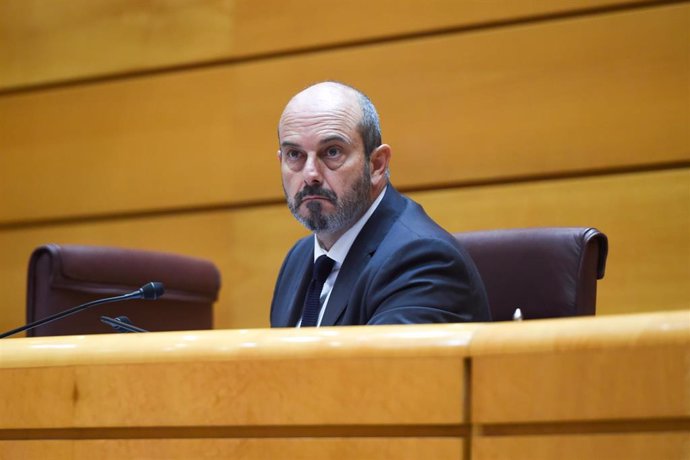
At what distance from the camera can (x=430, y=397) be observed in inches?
27.9

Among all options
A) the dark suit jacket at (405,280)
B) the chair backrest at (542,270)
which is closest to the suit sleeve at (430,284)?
the dark suit jacket at (405,280)

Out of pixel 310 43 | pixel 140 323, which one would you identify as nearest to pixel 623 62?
pixel 310 43

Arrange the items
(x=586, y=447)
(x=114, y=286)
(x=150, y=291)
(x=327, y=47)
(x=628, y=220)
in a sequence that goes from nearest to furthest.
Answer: (x=586, y=447) < (x=150, y=291) < (x=114, y=286) < (x=628, y=220) < (x=327, y=47)

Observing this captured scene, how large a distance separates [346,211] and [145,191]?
1.03 metres

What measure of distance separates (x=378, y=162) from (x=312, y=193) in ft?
0.45

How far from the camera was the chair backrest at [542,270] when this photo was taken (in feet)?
4.70

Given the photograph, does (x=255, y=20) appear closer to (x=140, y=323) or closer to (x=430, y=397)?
(x=140, y=323)

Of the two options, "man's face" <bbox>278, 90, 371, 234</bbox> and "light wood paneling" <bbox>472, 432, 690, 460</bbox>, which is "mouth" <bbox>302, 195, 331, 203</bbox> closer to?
"man's face" <bbox>278, 90, 371, 234</bbox>

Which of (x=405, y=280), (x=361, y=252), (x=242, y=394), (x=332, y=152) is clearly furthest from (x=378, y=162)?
(x=242, y=394)

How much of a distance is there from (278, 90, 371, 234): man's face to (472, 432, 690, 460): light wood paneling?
914 mm

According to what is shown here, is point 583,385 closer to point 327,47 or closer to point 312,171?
point 312,171

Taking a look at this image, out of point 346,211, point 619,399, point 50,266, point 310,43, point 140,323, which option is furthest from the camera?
point 310,43

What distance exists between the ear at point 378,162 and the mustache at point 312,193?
10cm

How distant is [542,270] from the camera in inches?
57.4
